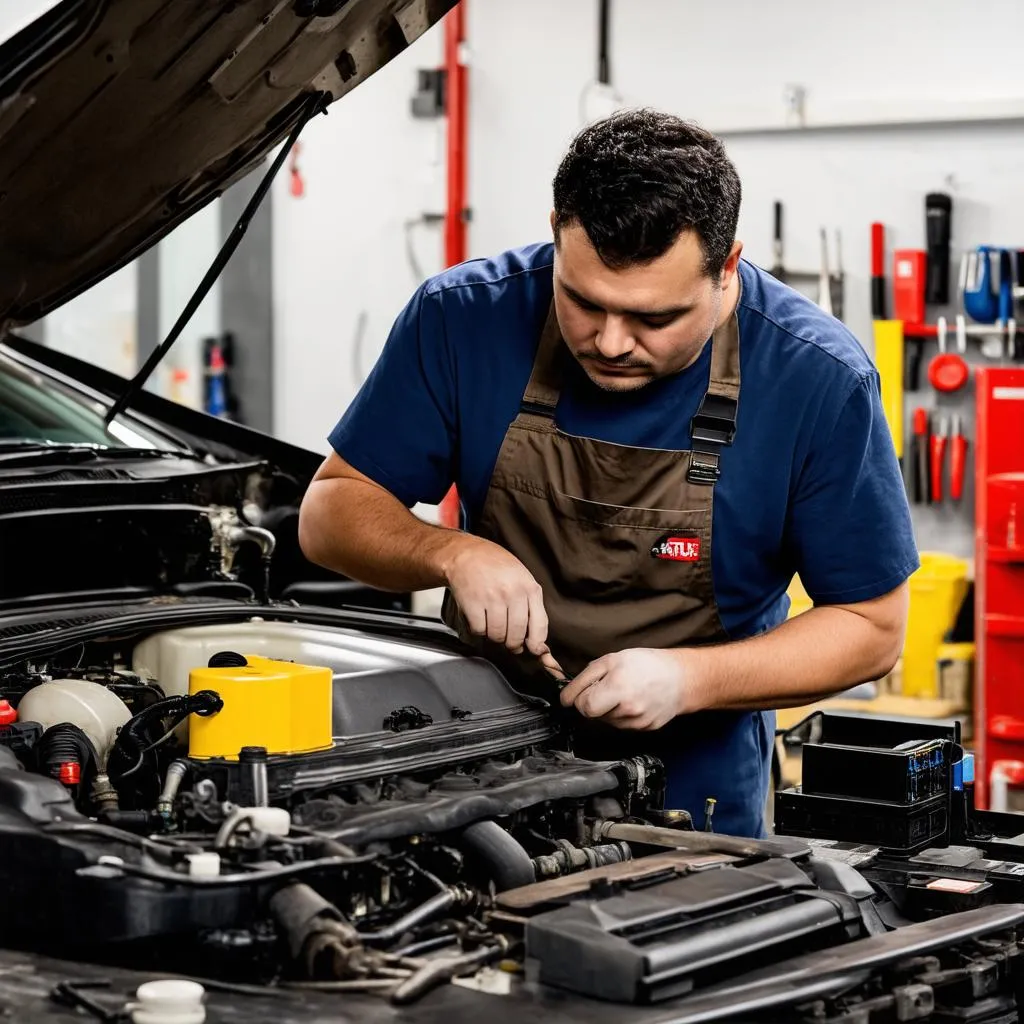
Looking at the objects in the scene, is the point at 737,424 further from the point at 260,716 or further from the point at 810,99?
the point at 810,99

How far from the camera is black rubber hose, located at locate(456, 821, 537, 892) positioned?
5.31 feet

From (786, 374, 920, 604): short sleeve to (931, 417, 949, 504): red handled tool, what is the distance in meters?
3.02

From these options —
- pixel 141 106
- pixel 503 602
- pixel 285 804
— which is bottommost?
pixel 285 804

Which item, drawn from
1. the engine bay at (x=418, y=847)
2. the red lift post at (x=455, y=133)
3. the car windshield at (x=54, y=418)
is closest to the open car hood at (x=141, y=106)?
the car windshield at (x=54, y=418)

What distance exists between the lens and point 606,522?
6.78ft

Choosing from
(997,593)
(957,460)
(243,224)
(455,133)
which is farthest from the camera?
(455,133)

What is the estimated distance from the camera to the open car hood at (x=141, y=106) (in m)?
1.80

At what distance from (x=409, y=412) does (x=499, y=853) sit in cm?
74

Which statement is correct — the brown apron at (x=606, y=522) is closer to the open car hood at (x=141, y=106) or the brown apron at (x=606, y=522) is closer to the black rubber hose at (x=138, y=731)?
the open car hood at (x=141, y=106)

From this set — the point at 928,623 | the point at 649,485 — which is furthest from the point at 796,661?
the point at 928,623

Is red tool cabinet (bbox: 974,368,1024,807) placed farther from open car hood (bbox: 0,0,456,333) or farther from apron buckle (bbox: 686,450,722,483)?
open car hood (bbox: 0,0,456,333)

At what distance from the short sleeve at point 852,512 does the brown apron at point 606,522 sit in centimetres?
13

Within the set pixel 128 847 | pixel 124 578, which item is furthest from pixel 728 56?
pixel 128 847

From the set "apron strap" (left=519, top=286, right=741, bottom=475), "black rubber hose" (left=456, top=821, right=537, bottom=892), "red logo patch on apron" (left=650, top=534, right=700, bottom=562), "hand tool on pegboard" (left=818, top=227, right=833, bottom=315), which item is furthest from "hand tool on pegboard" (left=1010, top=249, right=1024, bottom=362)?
"black rubber hose" (left=456, top=821, right=537, bottom=892)
